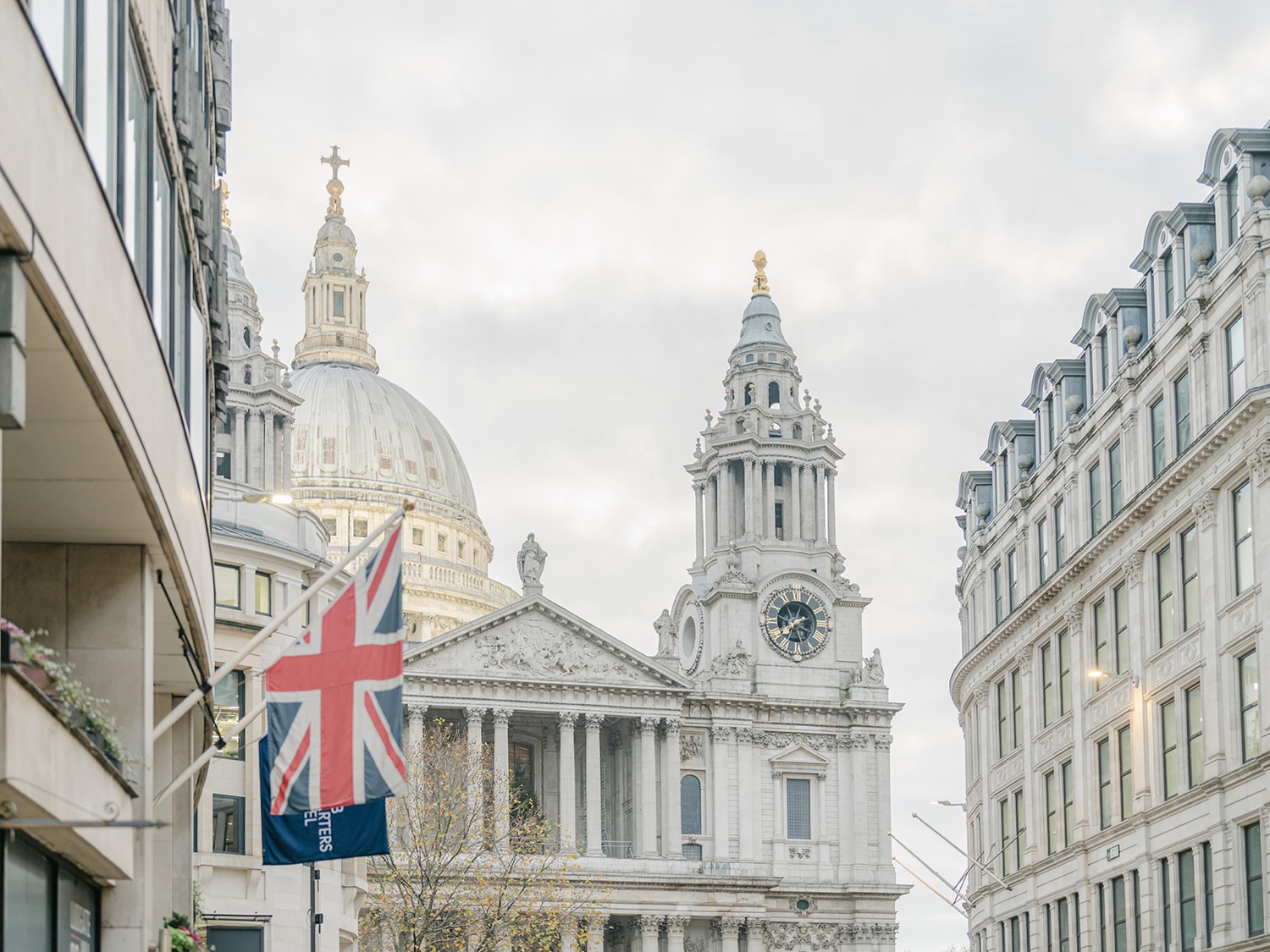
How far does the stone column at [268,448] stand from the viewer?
108 metres

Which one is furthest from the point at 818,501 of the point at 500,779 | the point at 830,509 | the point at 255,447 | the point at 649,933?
the point at 500,779

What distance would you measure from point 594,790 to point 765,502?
20.9 m

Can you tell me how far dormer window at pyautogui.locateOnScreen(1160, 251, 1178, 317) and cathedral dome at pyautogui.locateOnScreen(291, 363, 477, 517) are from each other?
358 feet

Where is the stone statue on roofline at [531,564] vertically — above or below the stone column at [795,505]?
below

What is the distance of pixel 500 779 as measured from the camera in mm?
93812

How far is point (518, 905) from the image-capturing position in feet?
271

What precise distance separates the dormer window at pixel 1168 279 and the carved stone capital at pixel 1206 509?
6357mm

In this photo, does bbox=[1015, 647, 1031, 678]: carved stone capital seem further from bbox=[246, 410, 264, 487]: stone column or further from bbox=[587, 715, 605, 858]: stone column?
bbox=[246, 410, 264, 487]: stone column

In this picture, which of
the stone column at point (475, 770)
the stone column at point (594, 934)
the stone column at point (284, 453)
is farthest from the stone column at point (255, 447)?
the stone column at point (594, 934)

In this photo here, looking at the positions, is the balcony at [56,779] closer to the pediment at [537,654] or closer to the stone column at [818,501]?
the pediment at [537,654]

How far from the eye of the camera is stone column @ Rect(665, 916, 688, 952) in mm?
107625

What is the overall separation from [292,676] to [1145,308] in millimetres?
39020

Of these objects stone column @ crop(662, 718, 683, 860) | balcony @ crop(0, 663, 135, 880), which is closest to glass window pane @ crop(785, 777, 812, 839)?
stone column @ crop(662, 718, 683, 860)

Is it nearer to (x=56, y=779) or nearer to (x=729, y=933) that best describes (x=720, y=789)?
(x=729, y=933)
